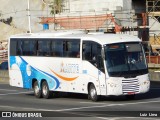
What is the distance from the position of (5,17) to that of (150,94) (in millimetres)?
59338

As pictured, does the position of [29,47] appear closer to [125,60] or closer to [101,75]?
[101,75]

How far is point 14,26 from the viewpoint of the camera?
8650 centimetres

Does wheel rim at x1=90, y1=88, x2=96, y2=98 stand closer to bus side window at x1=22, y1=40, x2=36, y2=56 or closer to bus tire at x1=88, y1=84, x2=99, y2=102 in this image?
bus tire at x1=88, y1=84, x2=99, y2=102

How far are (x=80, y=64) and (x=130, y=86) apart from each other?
266 centimetres

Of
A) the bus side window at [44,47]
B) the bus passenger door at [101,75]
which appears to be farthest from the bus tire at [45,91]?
the bus passenger door at [101,75]

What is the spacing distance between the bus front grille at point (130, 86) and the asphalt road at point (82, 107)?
0.44 metres

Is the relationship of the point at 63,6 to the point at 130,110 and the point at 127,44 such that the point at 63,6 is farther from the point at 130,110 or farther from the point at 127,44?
the point at 130,110

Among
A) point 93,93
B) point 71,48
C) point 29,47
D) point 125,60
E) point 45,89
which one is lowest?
point 45,89

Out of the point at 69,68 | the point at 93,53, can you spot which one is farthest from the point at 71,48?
the point at 93,53

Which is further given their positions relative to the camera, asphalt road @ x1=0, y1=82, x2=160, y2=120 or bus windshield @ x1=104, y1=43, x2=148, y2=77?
bus windshield @ x1=104, y1=43, x2=148, y2=77

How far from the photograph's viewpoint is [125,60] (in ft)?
89.1

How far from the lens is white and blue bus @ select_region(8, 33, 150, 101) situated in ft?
88.2

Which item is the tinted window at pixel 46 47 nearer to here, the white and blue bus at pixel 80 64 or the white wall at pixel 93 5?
the white and blue bus at pixel 80 64

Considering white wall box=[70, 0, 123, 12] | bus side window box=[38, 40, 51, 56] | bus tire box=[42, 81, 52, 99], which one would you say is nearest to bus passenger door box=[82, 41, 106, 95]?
bus side window box=[38, 40, 51, 56]
